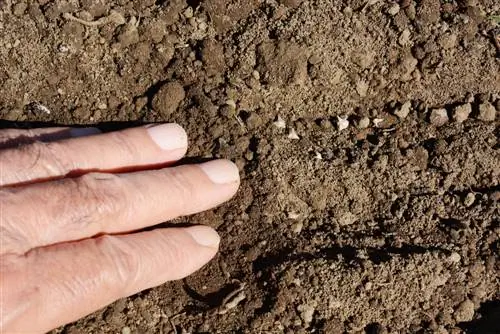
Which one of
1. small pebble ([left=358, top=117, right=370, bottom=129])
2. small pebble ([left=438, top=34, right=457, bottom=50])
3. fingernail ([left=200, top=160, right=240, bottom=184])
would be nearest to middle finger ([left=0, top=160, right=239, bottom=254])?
fingernail ([left=200, top=160, right=240, bottom=184])

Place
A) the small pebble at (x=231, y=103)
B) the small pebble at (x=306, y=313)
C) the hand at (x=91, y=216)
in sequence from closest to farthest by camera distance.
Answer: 1. the hand at (x=91, y=216)
2. the small pebble at (x=306, y=313)
3. the small pebble at (x=231, y=103)

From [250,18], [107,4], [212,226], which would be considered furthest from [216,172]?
[107,4]

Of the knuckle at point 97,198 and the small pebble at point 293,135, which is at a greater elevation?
the small pebble at point 293,135

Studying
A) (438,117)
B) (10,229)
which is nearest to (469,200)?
(438,117)

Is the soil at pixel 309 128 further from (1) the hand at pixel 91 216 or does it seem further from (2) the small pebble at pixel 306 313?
(1) the hand at pixel 91 216

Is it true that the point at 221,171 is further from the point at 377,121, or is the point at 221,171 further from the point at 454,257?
the point at 454,257

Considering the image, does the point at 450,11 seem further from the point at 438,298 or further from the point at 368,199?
the point at 438,298

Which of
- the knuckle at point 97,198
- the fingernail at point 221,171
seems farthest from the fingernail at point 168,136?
the knuckle at point 97,198
